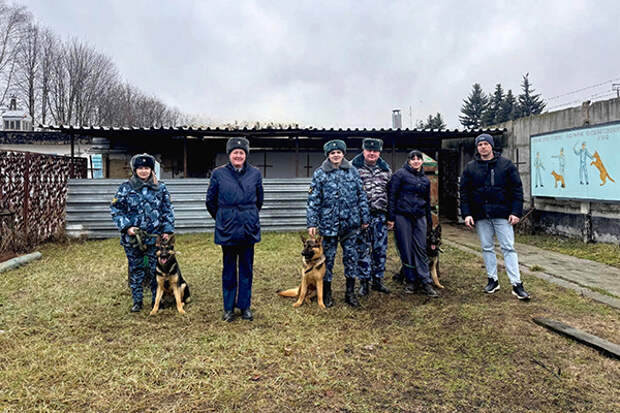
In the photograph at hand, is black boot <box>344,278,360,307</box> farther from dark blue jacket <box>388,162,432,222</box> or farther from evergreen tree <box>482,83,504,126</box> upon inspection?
evergreen tree <box>482,83,504,126</box>

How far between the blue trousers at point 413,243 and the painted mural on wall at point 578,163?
199 inches

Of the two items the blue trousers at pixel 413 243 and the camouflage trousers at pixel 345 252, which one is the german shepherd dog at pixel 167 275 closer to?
the camouflage trousers at pixel 345 252

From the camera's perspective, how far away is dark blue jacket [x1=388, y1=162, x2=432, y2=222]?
14.2 feet

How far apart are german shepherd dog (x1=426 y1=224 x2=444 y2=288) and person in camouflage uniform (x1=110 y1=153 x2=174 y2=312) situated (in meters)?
3.16

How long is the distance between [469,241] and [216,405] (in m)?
7.67

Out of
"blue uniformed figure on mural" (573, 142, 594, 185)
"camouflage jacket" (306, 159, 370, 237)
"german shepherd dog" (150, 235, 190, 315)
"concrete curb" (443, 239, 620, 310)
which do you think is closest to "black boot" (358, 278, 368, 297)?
"camouflage jacket" (306, 159, 370, 237)

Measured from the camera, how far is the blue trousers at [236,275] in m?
3.68

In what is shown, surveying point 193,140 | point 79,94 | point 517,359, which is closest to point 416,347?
point 517,359

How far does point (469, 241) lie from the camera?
8516 millimetres

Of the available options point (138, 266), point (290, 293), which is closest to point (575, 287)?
point (290, 293)

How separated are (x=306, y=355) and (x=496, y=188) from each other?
9.50 ft

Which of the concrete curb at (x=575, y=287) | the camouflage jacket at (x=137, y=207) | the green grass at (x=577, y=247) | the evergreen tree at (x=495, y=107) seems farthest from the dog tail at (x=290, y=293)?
the evergreen tree at (x=495, y=107)

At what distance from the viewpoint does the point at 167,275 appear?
3.86 meters

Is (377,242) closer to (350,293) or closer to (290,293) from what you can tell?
(350,293)
